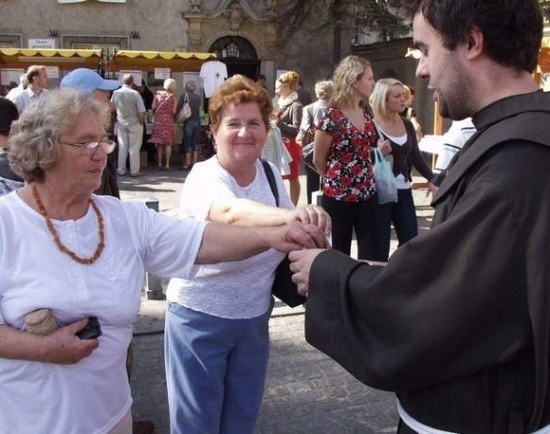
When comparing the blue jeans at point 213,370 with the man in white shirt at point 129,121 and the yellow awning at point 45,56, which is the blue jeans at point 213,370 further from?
the yellow awning at point 45,56

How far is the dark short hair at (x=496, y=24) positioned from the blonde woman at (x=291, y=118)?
7.59 meters

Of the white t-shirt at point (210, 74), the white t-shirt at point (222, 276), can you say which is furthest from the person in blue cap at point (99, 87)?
the white t-shirt at point (210, 74)

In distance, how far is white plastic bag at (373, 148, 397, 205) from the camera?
5871 mm

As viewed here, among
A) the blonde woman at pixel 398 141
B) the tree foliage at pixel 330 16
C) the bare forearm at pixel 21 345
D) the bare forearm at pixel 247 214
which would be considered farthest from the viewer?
the tree foliage at pixel 330 16

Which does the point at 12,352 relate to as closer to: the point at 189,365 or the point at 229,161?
the point at 189,365

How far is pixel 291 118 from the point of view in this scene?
9.62 m

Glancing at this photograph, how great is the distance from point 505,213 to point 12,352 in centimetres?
149

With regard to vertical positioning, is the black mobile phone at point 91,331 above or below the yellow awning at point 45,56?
below

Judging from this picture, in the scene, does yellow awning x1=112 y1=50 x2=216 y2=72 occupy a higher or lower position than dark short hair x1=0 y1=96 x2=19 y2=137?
higher

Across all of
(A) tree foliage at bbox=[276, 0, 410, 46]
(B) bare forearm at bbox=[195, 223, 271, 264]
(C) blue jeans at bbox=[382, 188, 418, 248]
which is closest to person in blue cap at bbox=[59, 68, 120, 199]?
(B) bare forearm at bbox=[195, 223, 271, 264]

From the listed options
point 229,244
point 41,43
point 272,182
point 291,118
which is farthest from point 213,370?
point 41,43

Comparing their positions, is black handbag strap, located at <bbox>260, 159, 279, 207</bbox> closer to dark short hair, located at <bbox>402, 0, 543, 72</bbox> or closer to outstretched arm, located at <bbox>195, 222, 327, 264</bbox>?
outstretched arm, located at <bbox>195, 222, 327, 264</bbox>

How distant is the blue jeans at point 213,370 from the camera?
298 cm

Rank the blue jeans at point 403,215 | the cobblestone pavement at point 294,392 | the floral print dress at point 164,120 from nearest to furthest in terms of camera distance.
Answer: the cobblestone pavement at point 294,392 → the blue jeans at point 403,215 → the floral print dress at point 164,120
